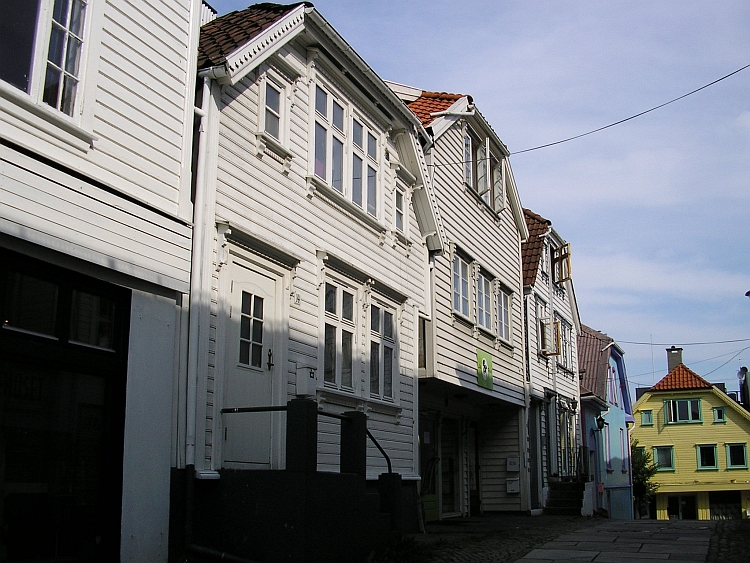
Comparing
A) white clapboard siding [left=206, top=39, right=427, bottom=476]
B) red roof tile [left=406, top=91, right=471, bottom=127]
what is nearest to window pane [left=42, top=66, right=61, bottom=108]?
white clapboard siding [left=206, top=39, right=427, bottom=476]

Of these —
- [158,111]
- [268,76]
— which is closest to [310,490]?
[158,111]

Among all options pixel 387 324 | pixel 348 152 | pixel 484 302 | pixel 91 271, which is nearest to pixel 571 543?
pixel 387 324

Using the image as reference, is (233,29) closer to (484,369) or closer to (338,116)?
(338,116)

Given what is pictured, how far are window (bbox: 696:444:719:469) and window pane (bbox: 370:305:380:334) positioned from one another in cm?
3856

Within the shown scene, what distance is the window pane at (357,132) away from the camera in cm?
1373

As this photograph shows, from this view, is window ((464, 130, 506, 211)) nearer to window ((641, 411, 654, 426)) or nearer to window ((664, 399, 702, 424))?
window ((664, 399, 702, 424))

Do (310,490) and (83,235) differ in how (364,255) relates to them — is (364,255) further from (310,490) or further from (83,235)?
(83,235)

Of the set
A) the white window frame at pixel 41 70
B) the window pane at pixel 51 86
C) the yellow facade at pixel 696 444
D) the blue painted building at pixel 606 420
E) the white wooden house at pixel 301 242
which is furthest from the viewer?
the yellow facade at pixel 696 444

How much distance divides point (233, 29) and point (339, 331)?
433 centimetres

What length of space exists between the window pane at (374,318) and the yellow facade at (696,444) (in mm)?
37911

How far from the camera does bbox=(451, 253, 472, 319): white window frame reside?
18003 mm

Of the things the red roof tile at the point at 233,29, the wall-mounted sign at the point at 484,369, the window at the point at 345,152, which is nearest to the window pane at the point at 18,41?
the red roof tile at the point at 233,29

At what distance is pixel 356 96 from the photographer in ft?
45.0

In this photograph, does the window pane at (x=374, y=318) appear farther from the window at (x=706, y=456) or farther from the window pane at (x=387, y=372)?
the window at (x=706, y=456)
